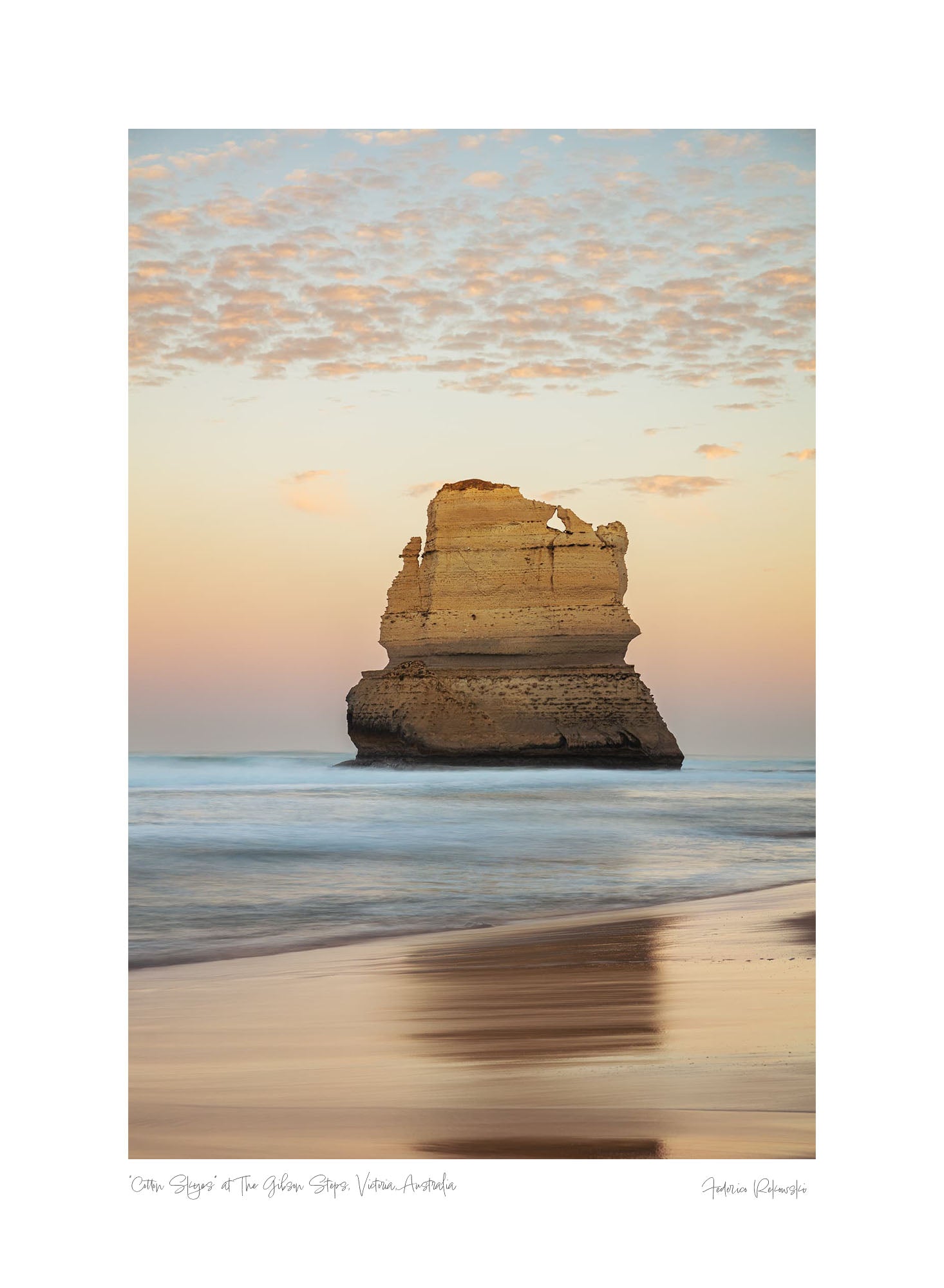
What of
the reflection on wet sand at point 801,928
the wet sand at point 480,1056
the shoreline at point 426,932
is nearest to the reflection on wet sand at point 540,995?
the wet sand at point 480,1056

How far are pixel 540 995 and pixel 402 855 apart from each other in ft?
14.5

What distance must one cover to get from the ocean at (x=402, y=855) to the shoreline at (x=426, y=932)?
0.02 metres

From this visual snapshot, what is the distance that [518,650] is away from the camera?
25125mm

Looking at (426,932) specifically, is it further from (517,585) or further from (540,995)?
(517,585)

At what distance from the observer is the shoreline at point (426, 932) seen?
188 inches

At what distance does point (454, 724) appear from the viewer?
24750mm

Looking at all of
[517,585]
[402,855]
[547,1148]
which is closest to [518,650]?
[517,585]

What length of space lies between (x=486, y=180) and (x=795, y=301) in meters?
2.31
